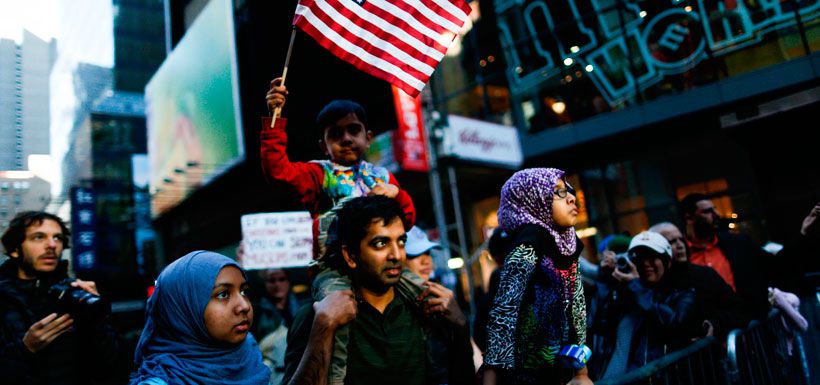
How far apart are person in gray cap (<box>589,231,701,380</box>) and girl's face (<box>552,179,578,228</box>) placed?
1546 mm

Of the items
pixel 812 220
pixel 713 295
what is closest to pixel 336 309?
pixel 713 295

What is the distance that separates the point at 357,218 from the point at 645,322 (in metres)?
2.55

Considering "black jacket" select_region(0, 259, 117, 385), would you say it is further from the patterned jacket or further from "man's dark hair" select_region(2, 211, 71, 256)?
the patterned jacket

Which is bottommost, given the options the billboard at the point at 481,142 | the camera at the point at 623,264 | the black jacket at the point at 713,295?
the black jacket at the point at 713,295

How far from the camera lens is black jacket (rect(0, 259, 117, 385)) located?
3010mm

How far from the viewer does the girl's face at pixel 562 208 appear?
2734 mm

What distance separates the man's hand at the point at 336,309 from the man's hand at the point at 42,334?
5.45 feet

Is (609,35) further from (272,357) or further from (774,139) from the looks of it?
(272,357)

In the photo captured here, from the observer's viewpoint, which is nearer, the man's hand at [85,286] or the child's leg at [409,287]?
the child's leg at [409,287]

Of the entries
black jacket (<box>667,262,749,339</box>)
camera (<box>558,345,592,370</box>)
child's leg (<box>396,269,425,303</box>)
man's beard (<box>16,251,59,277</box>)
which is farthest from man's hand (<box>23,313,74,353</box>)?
black jacket (<box>667,262,749,339</box>)

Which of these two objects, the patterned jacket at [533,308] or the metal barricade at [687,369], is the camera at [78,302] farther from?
the metal barricade at [687,369]

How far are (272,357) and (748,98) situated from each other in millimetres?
11816

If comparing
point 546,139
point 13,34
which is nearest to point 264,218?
point 13,34

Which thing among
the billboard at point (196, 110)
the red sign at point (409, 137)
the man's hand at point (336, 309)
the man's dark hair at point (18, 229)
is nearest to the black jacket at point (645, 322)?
the man's hand at point (336, 309)
